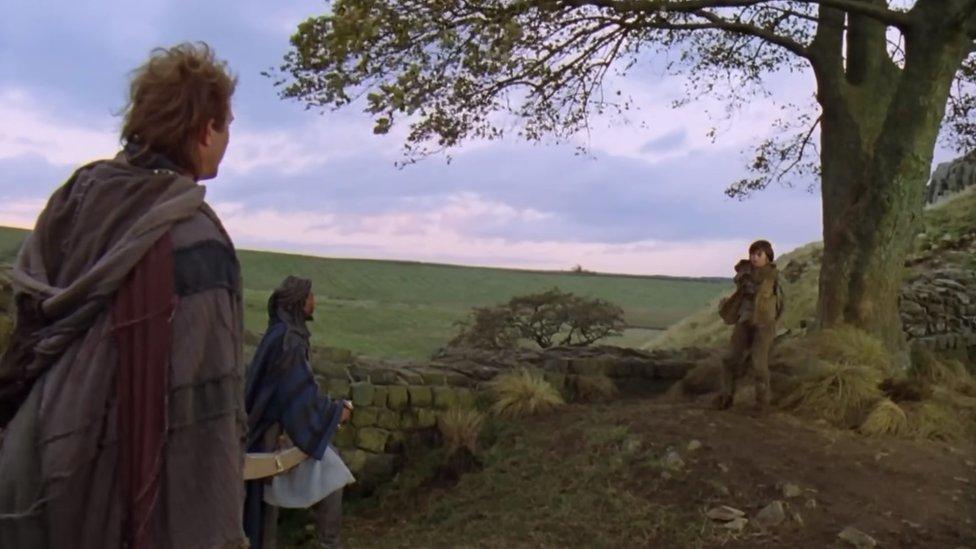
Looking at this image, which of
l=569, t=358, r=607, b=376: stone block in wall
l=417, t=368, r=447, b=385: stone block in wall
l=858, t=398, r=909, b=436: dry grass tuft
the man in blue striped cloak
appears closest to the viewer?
the man in blue striped cloak

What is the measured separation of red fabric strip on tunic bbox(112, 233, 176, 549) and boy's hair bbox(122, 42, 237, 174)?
0.37 metres

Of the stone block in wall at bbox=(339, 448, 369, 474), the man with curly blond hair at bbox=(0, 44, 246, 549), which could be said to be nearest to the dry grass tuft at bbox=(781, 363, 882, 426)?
the stone block in wall at bbox=(339, 448, 369, 474)

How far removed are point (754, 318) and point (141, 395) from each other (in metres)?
7.56

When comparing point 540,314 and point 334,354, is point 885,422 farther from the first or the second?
point 540,314

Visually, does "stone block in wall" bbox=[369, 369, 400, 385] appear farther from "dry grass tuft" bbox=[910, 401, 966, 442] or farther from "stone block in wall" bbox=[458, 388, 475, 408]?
"dry grass tuft" bbox=[910, 401, 966, 442]

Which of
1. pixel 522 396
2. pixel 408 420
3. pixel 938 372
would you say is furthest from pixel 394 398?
pixel 938 372

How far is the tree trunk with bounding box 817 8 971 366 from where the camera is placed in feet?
33.9

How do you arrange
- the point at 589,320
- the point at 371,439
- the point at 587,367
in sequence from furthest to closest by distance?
the point at 589,320, the point at 587,367, the point at 371,439

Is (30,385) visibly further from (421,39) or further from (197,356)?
A: (421,39)

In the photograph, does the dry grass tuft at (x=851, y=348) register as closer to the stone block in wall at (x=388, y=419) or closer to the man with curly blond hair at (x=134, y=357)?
the stone block in wall at (x=388, y=419)

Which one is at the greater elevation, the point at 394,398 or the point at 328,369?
the point at 328,369

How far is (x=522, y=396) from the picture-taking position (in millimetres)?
9992

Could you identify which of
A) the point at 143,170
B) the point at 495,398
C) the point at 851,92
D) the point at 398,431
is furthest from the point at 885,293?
the point at 143,170

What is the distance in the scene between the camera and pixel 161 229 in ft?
8.14
